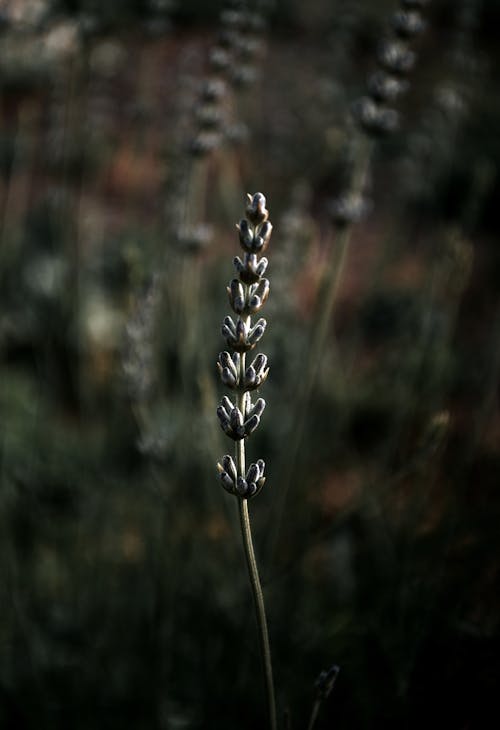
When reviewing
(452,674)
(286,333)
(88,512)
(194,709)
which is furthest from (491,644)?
(286,333)

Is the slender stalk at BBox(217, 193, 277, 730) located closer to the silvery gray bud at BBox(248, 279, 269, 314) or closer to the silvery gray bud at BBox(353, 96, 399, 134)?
the silvery gray bud at BBox(248, 279, 269, 314)

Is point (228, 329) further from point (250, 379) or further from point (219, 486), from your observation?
point (219, 486)

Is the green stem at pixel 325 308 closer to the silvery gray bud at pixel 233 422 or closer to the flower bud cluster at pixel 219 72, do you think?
the flower bud cluster at pixel 219 72

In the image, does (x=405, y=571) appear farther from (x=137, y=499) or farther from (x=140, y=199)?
(x=140, y=199)

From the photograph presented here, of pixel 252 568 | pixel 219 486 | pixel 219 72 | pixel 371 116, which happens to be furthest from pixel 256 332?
pixel 219 486

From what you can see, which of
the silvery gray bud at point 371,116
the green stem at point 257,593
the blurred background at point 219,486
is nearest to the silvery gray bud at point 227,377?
the green stem at point 257,593
